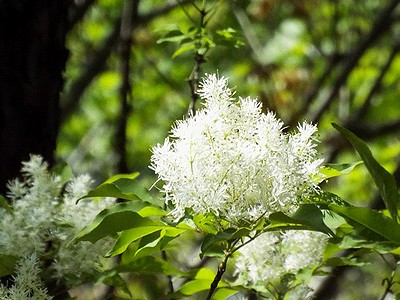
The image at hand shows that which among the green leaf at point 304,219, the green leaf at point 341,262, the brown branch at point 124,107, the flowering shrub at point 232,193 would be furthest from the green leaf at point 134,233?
the brown branch at point 124,107

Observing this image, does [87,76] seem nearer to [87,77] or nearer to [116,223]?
[87,77]

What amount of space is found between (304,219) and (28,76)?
1.23m

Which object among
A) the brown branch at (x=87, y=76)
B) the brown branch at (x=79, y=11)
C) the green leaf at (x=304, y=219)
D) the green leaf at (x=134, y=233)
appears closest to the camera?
the green leaf at (x=304, y=219)

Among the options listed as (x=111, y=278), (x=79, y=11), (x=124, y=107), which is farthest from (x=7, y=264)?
(x=79, y=11)

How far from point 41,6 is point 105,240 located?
86 centimetres

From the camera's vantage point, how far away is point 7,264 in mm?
1550

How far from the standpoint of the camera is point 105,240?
5.24 feet

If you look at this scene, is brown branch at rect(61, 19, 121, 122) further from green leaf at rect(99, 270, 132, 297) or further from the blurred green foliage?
green leaf at rect(99, 270, 132, 297)

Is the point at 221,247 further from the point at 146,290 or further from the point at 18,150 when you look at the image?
the point at 146,290

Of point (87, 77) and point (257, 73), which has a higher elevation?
point (87, 77)

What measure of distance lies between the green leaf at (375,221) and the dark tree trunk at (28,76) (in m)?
1.14

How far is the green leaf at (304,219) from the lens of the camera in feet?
3.76

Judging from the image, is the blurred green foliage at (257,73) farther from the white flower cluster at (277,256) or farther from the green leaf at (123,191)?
the green leaf at (123,191)

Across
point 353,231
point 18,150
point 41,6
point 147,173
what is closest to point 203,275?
→ point 353,231
